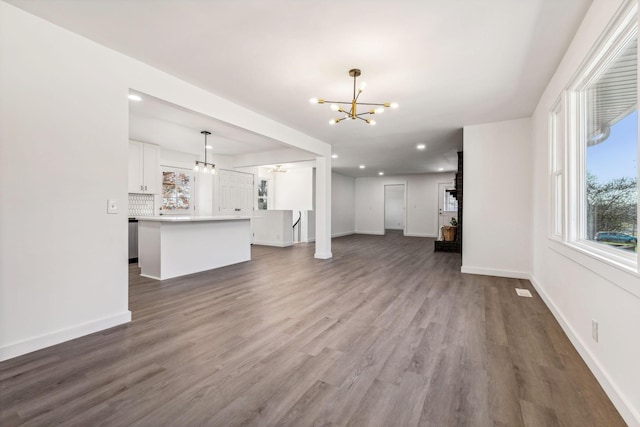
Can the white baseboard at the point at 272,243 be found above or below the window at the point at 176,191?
below

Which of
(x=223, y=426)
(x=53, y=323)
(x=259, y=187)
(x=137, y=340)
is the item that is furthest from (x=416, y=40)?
(x=259, y=187)

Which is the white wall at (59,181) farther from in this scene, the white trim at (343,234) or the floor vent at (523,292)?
the white trim at (343,234)

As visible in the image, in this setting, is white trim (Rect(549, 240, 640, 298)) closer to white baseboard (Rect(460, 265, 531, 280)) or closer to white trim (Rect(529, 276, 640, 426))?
white trim (Rect(529, 276, 640, 426))

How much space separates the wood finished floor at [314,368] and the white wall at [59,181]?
282 millimetres

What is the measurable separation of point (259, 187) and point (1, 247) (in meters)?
7.51

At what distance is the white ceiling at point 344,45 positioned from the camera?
6.81ft

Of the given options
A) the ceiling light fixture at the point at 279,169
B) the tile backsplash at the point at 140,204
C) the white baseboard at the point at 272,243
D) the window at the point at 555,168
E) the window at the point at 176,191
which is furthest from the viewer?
the ceiling light fixture at the point at 279,169

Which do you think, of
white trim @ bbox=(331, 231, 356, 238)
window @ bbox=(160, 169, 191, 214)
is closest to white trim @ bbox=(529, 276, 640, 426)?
window @ bbox=(160, 169, 191, 214)

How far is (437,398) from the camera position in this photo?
5.49 ft

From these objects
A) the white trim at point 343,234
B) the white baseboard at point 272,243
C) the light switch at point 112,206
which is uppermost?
the light switch at point 112,206

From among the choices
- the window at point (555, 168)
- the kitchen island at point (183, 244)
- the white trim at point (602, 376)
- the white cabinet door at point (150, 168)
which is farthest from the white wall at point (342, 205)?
the white trim at point (602, 376)

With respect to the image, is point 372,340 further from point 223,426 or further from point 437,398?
point 223,426

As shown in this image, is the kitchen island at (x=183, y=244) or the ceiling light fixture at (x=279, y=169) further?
the ceiling light fixture at (x=279, y=169)

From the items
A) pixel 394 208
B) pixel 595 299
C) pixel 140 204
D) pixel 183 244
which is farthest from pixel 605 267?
pixel 394 208
